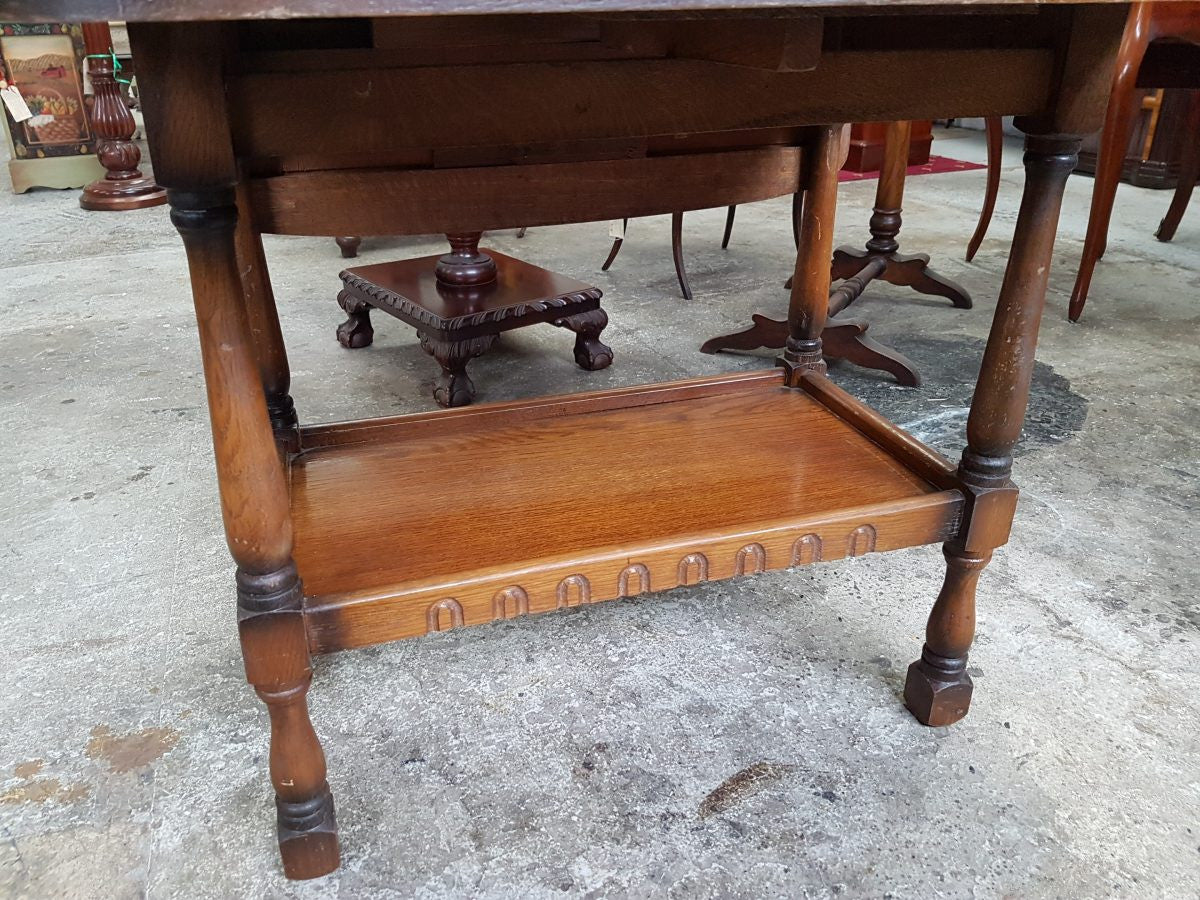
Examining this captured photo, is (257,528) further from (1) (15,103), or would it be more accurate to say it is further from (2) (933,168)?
(2) (933,168)

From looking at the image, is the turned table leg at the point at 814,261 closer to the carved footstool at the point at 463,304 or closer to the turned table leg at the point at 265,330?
the turned table leg at the point at 265,330

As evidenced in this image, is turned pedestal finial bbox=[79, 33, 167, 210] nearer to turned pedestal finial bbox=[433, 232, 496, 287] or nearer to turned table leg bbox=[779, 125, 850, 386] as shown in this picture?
turned pedestal finial bbox=[433, 232, 496, 287]

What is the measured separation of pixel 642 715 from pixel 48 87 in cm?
489

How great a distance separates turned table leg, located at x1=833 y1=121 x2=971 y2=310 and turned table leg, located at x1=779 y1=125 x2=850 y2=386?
1.34 m

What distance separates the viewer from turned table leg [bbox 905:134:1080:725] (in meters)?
1.00

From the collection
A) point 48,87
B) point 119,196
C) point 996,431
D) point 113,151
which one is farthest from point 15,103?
point 996,431

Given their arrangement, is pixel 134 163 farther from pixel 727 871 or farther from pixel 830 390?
pixel 727 871

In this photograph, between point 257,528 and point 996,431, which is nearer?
point 257,528

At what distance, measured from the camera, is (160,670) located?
1.31 metres

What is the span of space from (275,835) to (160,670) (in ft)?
1.31

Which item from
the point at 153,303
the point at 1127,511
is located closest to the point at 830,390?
the point at 1127,511

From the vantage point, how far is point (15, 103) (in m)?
4.48

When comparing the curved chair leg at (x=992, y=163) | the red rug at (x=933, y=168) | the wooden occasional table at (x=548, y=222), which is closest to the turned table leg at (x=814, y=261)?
the wooden occasional table at (x=548, y=222)

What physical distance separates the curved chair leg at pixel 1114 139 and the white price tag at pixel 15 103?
476 cm
